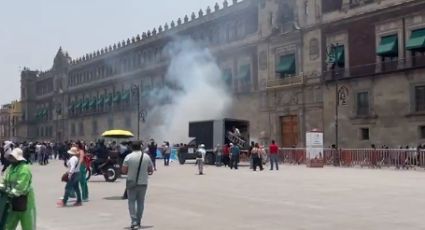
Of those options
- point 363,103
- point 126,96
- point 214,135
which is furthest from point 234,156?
point 126,96

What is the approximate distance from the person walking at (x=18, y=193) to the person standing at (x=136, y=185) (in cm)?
249

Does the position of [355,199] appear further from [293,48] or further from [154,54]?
[154,54]

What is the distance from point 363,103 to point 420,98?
3.94m

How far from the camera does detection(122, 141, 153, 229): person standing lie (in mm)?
9453

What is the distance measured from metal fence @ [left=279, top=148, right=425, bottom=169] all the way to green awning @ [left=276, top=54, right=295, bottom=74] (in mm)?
8815

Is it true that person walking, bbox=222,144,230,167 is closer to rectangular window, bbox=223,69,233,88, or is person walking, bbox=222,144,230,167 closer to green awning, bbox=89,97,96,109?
rectangular window, bbox=223,69,233,88

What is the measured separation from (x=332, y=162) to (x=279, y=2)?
14996 millimetres

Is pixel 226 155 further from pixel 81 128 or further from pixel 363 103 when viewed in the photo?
pixel 81 128

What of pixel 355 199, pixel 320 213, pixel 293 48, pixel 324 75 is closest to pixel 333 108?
pixel 324 75

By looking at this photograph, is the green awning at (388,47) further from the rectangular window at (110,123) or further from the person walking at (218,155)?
the rectangular window at (110,123)

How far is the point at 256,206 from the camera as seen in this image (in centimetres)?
1198

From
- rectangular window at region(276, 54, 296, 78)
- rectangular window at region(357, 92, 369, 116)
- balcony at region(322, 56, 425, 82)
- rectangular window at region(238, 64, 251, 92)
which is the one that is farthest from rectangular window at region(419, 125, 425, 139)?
rectangular window at region(238, 64, 251, 92)

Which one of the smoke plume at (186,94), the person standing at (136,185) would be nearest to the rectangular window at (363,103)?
the smoke plume at (186,94)

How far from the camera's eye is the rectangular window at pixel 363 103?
33.1 m
